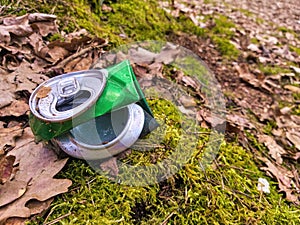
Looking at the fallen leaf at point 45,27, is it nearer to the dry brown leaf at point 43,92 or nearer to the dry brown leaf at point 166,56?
the dry brown leaf at point 166,56

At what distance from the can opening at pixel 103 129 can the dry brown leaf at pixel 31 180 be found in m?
0.14

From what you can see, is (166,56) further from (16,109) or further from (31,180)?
(31,180)

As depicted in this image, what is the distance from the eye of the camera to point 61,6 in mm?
2521

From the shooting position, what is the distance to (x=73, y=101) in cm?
143

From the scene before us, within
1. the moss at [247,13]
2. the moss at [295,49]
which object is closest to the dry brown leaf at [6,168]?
the moss at [295,49]

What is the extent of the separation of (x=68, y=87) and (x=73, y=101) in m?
0.07

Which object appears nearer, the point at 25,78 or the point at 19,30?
the point at 25,78

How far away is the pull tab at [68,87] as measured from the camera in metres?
1.41

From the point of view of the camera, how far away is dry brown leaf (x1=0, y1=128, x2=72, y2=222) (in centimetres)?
128

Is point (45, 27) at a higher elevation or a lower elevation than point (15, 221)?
higher

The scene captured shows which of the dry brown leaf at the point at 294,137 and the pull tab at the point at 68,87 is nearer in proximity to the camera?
the pull tab at the point at 68,87

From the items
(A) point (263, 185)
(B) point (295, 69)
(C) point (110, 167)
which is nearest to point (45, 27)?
(C) point (110, 167)

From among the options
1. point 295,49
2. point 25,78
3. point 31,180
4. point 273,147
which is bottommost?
point 295,49

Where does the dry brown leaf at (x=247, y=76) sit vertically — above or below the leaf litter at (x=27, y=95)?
below
